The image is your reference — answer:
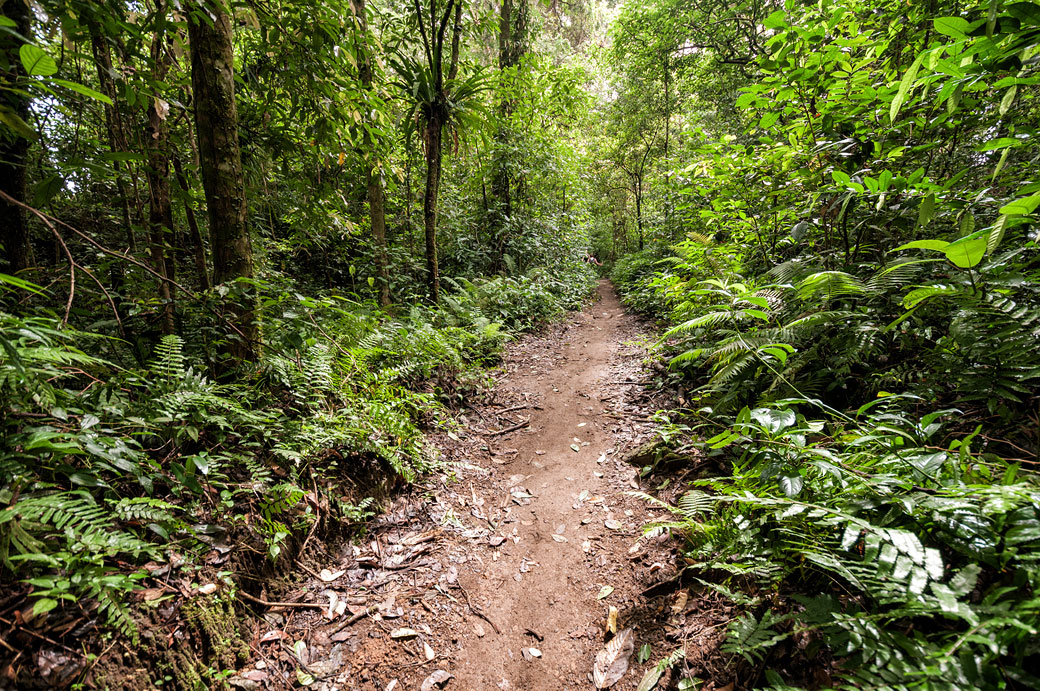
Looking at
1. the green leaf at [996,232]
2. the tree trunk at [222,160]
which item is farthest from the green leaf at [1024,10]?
the tree trunk at [222,160]

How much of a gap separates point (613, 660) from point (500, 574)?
38.6 inches

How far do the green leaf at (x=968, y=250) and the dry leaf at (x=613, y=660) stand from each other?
2.43m

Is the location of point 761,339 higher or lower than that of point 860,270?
lower

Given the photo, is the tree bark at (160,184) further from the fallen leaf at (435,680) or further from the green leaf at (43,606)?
the fallen leaf at (435,680)

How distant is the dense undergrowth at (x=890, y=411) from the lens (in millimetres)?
1234

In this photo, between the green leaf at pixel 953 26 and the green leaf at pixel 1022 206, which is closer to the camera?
the green leaf at pixel 1022 206

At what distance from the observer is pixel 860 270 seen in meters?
3.30

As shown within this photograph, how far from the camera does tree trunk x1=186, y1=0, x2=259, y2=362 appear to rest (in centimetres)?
287

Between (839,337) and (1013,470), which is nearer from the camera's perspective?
(1013,470)

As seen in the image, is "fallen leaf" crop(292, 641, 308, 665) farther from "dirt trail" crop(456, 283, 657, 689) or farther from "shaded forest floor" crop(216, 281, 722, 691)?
"dirt trail" crop(456, 283, 657, 689)

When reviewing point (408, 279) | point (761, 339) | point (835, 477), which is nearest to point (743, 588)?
point (835, 477)

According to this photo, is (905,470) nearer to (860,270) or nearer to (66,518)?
(860,270)

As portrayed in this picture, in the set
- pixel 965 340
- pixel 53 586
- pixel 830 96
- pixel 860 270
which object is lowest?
pixel 53 586

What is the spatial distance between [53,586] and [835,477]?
10.3 feet
